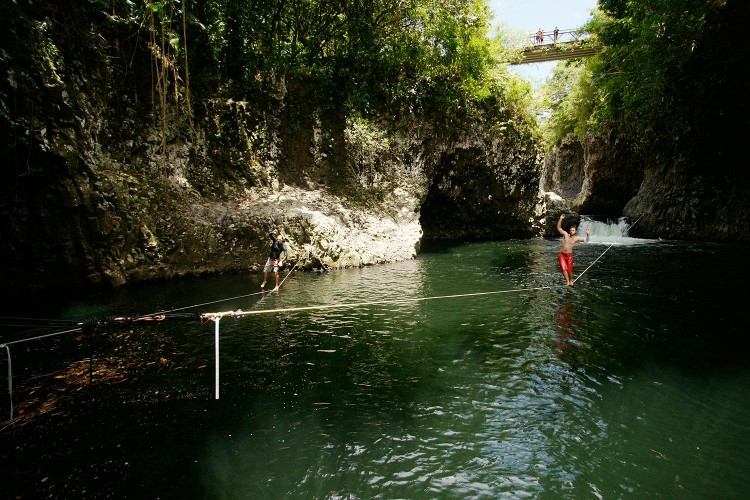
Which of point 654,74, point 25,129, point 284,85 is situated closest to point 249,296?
point 25,129

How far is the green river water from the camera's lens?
13.8 feet

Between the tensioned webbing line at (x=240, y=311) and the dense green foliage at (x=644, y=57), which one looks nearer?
the tensioned webbing line at (x=240, y=311)

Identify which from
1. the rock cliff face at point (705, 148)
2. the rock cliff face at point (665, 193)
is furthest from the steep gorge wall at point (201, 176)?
the rock cliff face at point (665, 193)

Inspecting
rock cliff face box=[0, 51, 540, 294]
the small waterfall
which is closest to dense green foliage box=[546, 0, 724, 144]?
the small waterfall

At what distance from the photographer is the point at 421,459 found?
4.50 m

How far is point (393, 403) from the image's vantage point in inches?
224

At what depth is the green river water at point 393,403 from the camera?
13.8ft

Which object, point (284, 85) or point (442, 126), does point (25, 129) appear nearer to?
point (284, 85)

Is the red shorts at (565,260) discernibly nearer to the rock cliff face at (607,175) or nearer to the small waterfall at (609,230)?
the small waterfall at (609,230)

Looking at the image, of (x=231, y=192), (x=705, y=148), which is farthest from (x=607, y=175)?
(x=231, y=192)

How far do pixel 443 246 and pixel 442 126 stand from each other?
712 cm

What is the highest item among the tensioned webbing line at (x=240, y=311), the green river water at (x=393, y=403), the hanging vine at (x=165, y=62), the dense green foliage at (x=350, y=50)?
the dense green foliage at (x=350, y=50)

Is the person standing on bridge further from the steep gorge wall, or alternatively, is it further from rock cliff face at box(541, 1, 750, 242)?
rock cliff face at box(541, 1, 750, 242)

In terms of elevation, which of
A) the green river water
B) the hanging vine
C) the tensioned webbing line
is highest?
the hanging vine
